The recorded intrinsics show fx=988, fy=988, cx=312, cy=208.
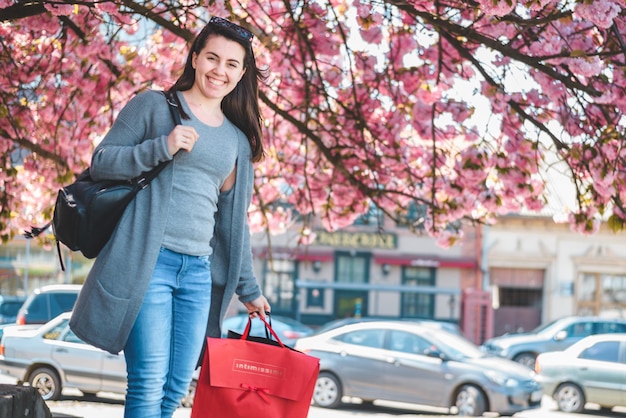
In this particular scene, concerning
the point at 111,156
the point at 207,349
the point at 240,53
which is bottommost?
the point at 207,349

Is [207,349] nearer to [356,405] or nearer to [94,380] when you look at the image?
[94,380]

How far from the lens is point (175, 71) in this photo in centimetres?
820

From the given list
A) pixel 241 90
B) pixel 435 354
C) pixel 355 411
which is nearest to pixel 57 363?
pixel 355 411

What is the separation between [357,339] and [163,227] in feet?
36.7

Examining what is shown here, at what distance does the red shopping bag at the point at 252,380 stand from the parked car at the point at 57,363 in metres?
9.68

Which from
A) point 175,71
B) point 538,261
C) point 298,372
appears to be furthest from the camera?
point 538,261

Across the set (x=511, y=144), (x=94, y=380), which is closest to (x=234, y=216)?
(x=511, y=144)

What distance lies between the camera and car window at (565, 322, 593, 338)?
68.3 ft

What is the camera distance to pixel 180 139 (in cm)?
303

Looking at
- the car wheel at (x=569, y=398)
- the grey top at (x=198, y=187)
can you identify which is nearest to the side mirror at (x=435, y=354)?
the car wheel at (x=569, y=398)

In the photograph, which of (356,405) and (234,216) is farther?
(356,405)

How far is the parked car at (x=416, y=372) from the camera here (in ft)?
42.8

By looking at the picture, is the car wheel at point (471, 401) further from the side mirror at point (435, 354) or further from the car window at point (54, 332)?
the car window at point (54, 332)

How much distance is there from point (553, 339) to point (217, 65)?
18.4m
